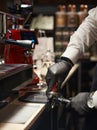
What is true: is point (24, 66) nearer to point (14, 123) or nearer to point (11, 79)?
point (11, 79)

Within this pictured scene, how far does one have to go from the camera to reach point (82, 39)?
2008 millimetres

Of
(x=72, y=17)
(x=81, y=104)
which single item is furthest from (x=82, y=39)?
(x=72, y=17)

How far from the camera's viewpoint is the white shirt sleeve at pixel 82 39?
6.43 feet

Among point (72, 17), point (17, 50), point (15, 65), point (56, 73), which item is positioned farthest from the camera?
point (72, 17)

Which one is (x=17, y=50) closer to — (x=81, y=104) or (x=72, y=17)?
(x=81, y=104)

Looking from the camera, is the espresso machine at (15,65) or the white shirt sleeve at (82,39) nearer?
the espresso machine at (15,65)

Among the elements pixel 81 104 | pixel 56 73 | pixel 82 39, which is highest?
pixel 82 39

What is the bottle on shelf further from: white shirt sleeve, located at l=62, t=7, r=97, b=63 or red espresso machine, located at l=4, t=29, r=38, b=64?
white shirt sleeve, located at l=62, t=7, r=97, b=63

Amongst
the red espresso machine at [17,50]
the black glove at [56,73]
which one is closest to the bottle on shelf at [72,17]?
the red espresso machine at [17,50]

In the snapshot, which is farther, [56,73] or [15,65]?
[15,65]

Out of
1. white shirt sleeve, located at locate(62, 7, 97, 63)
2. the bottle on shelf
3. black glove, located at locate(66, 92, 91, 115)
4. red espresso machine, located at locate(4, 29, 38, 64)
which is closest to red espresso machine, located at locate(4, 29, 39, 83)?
red espresso machine, located at locate(4, 29, 38, 64)

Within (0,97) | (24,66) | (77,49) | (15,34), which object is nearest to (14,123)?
(0,97)

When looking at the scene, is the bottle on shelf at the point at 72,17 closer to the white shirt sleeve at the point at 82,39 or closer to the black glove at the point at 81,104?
the white shirt sleeve at the point at 82,39

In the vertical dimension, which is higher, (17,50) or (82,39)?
(82,39)
